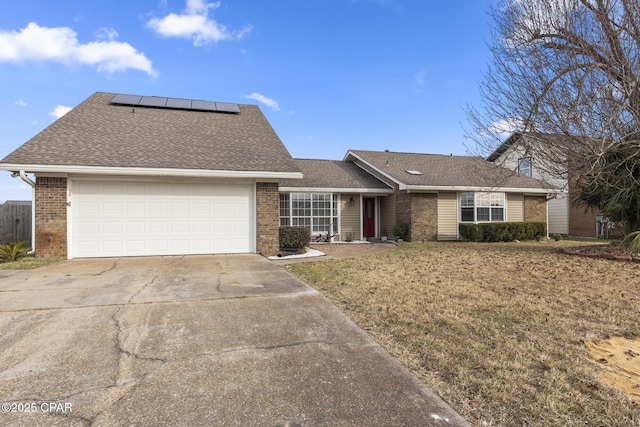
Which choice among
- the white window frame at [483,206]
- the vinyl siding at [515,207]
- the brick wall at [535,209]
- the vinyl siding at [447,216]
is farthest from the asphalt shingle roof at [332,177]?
the brick wall at [535,209]

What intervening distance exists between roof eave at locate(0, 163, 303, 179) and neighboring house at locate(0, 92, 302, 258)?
3 cm

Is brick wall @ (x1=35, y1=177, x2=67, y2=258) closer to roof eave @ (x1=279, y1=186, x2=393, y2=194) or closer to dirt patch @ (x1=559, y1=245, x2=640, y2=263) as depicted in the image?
roof eave @ (x1=279, y1=186, x2=393, y2=194)

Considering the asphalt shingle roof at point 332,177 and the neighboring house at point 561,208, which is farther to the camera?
the asphalt shingle roof at point 332,177

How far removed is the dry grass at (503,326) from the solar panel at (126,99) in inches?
425

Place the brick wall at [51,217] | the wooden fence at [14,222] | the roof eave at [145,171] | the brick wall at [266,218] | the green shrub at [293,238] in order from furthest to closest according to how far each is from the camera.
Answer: the wooden fence at [14,222] → the green shrub at [293,238] → the brick wall at [266,218] → the brick wall at [51,217] → the roof eave at [145,171]

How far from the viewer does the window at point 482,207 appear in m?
16.4

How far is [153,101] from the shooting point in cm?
1466

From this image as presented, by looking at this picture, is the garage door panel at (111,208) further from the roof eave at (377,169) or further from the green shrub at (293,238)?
the roof eave at (377,169)

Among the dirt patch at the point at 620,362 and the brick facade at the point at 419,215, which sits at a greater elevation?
the brick facade at the point at 419,215

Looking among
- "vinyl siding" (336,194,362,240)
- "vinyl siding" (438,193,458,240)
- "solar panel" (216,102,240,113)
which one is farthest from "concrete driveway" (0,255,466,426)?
"vinyl siding" (438,193,458,240)

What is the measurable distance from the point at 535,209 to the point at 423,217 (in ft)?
21.6

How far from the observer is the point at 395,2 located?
12.1 metres

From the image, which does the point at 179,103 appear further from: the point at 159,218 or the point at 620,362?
the point at 620,362

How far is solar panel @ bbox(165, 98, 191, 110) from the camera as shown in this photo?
1461 centimetres
